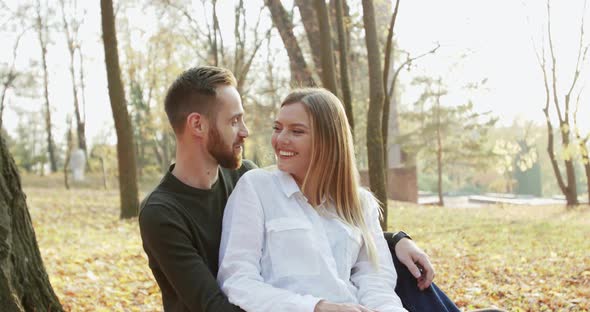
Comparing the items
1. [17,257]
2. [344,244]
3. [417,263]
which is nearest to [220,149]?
[344,244]

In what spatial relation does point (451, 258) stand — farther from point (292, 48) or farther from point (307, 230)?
point (307, 230)

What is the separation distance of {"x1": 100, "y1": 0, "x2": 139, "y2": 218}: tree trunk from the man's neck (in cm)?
875

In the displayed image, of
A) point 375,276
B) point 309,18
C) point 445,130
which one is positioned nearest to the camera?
point 375,276

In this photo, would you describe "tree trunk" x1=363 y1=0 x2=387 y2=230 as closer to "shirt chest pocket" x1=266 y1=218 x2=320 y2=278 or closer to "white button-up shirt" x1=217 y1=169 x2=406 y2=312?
"white button-up shirt" x1=217 y1=169 x2=406 y2=312

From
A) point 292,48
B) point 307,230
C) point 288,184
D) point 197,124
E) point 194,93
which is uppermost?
point 292,48

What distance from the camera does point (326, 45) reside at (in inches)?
281

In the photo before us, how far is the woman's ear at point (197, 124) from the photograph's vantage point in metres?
2.61

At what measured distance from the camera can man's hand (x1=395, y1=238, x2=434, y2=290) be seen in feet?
8.52

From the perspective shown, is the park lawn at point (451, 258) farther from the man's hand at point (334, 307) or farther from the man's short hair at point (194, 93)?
the man's hand at point (334, 307)

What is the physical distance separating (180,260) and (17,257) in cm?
135

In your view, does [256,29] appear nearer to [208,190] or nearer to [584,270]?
[584,270]

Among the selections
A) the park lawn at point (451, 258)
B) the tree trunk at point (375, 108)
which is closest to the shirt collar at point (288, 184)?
the park lawn at point (451, 258)

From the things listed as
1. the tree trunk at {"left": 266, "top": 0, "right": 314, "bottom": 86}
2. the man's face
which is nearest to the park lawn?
the man's face

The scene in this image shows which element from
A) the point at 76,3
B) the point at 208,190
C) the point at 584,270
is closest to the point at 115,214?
the point at 584,270
